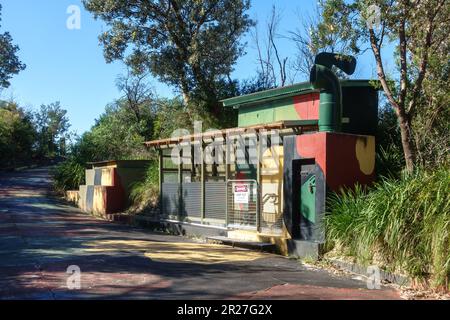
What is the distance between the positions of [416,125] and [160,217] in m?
8.69

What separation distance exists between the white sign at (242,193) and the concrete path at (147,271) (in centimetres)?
146

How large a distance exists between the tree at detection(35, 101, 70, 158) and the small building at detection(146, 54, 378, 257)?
124 feet

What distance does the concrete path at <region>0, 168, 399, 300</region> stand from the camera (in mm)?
7184

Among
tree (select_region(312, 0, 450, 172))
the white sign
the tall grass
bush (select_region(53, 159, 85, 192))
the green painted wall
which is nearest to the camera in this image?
the tall grass

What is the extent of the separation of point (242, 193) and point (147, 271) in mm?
5037

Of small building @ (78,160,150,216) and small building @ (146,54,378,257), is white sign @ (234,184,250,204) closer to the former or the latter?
small building @ (146,54,378,257)

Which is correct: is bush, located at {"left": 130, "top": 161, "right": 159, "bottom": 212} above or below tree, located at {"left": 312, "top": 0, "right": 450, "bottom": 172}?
below

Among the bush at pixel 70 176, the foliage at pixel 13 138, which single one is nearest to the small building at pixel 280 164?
the bush at pixel 70 176

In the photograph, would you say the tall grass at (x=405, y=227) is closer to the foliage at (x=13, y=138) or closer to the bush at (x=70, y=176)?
the bush at (x=70, y=176)

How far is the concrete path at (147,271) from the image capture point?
7184mm

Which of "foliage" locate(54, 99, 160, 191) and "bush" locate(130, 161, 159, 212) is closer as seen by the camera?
"bush" locate(130, 161, 159, 212)

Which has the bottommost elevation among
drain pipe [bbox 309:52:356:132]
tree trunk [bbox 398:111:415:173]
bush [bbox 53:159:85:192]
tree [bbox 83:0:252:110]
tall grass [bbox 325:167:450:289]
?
tall grass [bbox 325:167:450:289]

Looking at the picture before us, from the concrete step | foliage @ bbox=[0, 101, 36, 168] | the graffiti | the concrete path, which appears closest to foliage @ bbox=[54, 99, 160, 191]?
foliage @ bbox=[0, 101, 36, 168]

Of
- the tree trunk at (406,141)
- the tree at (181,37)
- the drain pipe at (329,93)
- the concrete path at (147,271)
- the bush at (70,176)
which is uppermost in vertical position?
the tree at (181,37)
